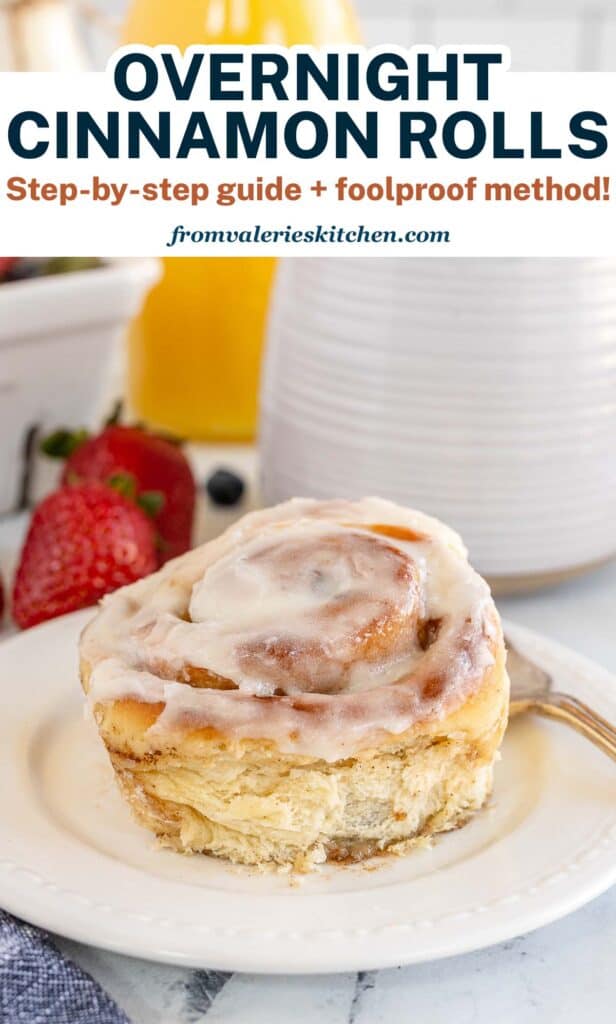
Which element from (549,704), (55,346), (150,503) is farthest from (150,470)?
(549,704)

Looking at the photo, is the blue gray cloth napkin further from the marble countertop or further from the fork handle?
the fork handle

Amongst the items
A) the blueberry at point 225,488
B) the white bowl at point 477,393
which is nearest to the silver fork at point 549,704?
the white bowl at point 477,393

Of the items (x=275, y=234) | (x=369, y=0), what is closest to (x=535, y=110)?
(x=275, y=234)

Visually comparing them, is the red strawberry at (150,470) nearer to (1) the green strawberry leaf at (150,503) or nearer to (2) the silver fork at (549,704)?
(1) the green strawberry leaf at (150,503)

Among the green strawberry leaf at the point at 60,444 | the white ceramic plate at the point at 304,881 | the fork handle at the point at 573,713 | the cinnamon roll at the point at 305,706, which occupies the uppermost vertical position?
the green strawberry leaf at the point at 60,444

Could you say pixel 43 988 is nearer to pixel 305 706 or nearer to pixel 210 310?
pixel 305 706

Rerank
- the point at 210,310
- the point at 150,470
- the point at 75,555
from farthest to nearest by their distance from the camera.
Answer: the point at 210,310
the point at 150,470
the point at 75,555
